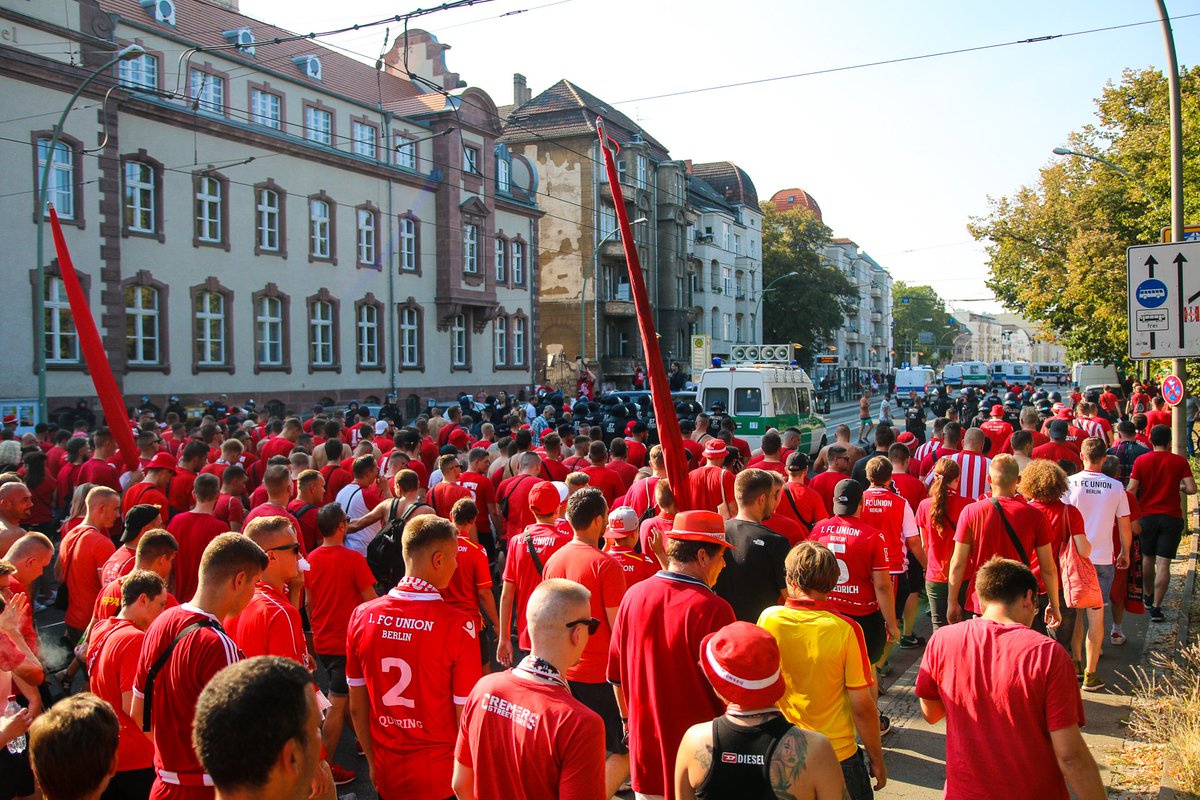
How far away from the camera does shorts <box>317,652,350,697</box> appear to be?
550cm

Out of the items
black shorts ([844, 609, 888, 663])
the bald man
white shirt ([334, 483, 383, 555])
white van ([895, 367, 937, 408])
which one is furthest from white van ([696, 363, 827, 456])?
white van ([895, 367, 937, 408])

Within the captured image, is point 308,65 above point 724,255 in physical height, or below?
above

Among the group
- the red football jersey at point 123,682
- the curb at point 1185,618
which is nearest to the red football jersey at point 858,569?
the curb at point 1185,618

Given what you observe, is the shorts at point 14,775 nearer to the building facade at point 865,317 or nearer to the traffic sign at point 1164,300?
the traffic sign at point 1164,300

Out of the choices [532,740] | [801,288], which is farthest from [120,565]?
[801,288]

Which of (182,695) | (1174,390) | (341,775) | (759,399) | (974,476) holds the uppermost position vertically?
(1174,390)

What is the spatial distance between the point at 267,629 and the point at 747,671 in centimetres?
243

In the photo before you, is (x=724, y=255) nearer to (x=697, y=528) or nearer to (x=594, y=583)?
(x=594, y=583)

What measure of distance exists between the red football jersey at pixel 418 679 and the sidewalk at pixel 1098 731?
2.84 metres

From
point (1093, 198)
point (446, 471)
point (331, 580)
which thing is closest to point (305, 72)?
point (1093, 198)

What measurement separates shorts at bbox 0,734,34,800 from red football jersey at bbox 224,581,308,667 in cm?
92

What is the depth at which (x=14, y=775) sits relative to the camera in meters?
4.05

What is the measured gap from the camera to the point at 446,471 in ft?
27.2

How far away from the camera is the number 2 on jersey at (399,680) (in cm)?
384
